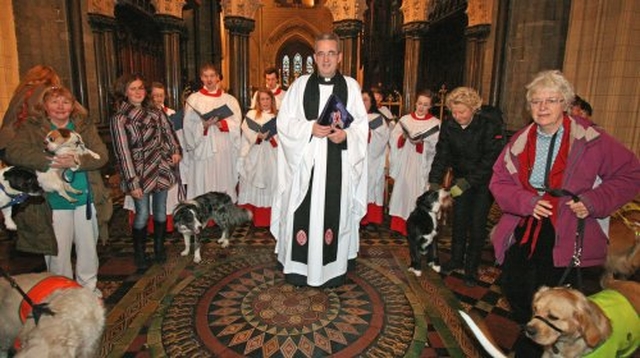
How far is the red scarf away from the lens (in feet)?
7.16

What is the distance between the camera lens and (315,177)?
11.6ft

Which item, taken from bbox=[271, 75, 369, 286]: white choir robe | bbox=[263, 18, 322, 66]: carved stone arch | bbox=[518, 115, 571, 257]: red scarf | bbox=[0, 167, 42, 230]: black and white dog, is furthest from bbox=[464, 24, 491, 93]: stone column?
bbox=[263, 18, 322, 66]: carved stone arch

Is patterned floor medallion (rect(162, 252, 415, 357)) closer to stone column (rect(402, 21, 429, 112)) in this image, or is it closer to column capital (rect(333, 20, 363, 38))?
column capital (rect(333, 20, 363, 38))

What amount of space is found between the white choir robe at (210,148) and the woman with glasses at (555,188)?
4010 mm

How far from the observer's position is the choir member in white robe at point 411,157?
505cm

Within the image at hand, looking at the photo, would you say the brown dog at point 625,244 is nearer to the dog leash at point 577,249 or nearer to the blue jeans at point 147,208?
the dog leash at point 577,249

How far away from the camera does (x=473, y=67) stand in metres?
8.97

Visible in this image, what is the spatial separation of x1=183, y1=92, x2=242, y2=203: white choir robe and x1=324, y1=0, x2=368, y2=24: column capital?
5494 mm

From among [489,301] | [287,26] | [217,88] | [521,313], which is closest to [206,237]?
[217,88]

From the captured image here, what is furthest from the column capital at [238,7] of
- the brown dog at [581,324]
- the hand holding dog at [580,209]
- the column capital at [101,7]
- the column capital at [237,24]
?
the brown dog at [581,324]

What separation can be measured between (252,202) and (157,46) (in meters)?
9.88

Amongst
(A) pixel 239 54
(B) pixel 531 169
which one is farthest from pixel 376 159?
(A) pixel 239 54

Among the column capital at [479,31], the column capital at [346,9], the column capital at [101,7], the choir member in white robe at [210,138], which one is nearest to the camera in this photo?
the choir member in white robe at [210,138]

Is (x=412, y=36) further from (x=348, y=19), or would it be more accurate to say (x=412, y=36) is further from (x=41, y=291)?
(x=41, y=291)
